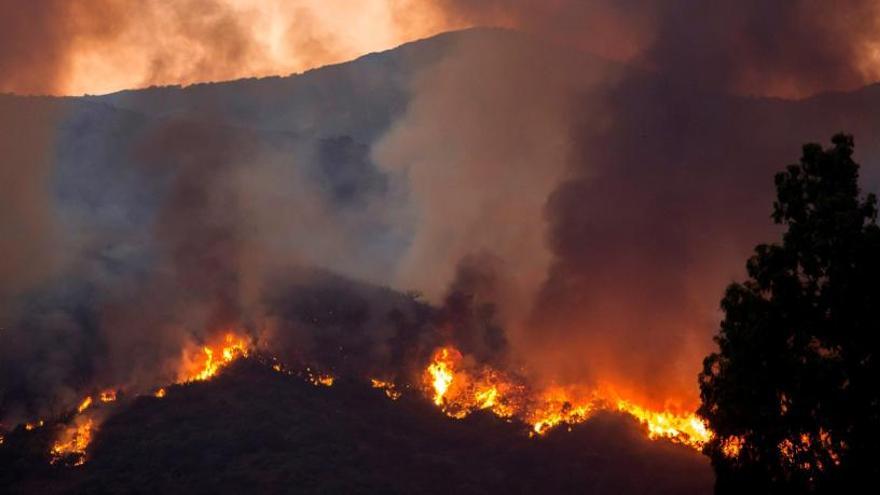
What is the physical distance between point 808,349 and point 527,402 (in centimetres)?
3284

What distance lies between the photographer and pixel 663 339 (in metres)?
60.2

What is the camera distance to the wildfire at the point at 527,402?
170 ft

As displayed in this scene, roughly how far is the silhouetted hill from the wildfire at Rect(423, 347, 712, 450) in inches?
47.0

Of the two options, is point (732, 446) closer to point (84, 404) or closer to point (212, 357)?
point (212, 357)

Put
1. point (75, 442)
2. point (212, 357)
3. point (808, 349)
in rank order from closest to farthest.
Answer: point (808, 349) < point (75, 442) < point (212, 357)

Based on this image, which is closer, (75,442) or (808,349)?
(808,349)

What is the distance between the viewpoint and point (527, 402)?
2186 inches

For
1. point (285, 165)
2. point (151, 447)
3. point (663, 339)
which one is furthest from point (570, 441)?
point (285, 165)

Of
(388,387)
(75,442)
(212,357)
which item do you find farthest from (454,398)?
(75,442)

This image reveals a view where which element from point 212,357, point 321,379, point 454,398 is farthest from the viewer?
point 212,357

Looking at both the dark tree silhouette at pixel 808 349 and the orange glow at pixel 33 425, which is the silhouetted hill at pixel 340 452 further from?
the dark tree silhouette at pixel 808 349

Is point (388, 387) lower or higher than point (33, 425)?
higher

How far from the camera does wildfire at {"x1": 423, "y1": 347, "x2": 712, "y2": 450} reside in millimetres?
51906

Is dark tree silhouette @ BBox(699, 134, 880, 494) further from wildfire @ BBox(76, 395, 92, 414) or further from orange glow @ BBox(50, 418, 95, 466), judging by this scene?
wildfire @ BBox(76, 395, 92, 414)
